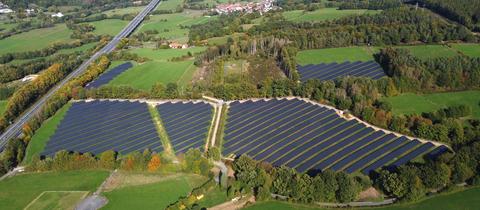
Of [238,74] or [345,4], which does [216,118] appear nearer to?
[238,74]

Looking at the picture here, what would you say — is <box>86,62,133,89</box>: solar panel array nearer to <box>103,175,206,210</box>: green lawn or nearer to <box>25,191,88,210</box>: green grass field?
<box>25,191,88,210</box>: green grass field

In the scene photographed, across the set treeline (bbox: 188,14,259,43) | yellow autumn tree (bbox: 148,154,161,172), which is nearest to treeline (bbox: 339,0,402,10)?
treeline (bbox: 188,14,259,43)

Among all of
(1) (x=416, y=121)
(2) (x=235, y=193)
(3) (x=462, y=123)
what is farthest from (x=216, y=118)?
(3) (x=462, y=123)

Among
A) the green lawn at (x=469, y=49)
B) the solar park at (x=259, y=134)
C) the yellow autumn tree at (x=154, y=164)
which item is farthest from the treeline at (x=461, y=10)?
the yellow autumn tree at (x=154, y=164)

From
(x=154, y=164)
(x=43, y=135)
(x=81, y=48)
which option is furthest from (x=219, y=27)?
(x=154, y=164)

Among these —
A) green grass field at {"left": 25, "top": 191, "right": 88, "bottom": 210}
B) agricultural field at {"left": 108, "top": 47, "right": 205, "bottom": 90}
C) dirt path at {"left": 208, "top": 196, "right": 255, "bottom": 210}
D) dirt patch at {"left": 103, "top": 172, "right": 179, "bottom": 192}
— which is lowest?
dirt path at {"left": 208, "top": 196, "right": 255, "bottom": 210}

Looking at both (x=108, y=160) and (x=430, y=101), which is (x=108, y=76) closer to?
(x=108, y=160)
